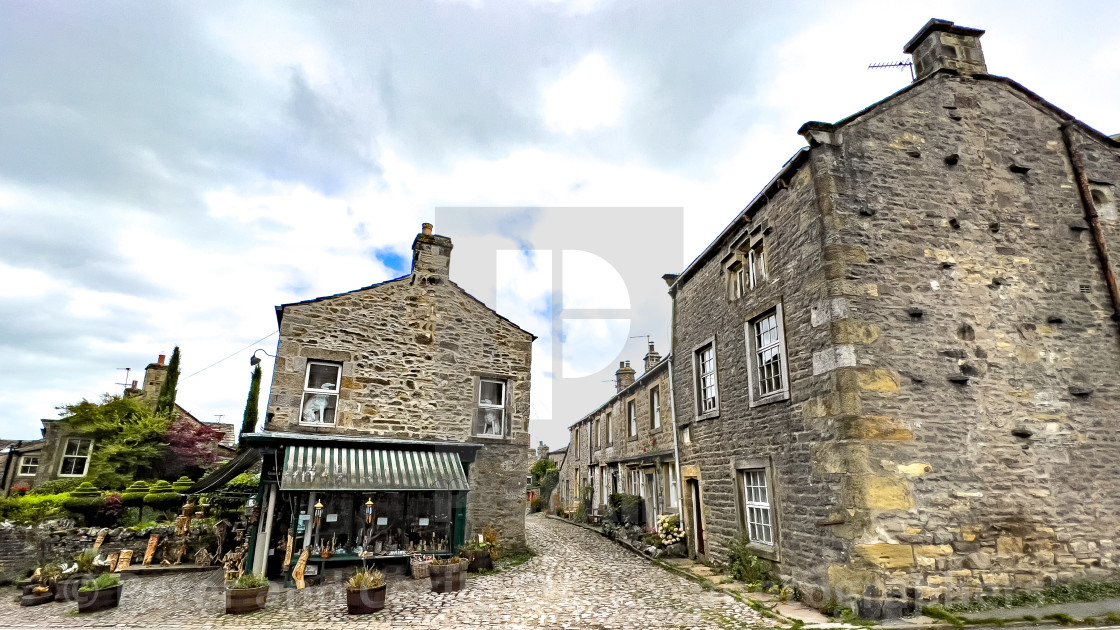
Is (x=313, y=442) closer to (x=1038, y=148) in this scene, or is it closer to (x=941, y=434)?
(x=941, y=434)

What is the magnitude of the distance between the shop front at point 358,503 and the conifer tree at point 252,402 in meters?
6.28

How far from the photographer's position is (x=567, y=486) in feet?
96.7

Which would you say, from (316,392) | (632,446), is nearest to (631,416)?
(632,446)

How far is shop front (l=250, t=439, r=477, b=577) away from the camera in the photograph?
10.0m

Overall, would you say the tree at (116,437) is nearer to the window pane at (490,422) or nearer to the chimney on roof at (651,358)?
the window pane at (490,422)

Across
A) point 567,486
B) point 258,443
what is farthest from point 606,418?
point 258,443

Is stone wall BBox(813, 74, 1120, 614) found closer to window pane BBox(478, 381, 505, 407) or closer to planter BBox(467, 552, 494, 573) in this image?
planter BBox(467, 552, 494, 573)

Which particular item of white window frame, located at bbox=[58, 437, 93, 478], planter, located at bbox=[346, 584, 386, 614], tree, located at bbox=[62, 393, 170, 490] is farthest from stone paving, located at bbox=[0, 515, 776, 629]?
white window frame, located at bbox=[58, 437, 93, 478]

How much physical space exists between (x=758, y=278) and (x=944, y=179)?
3.51 metres

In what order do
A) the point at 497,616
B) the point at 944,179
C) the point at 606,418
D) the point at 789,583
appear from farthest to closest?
the point at 606,418
the point at 944,179
the point at 789,583
the point at 497,616

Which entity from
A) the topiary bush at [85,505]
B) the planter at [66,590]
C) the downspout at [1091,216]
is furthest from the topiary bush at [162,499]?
the downspout at [1091,216]

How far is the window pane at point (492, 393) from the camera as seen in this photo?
13.4 meters

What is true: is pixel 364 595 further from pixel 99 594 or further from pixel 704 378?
pixel 704 378

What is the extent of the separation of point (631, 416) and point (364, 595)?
13.6 metres
